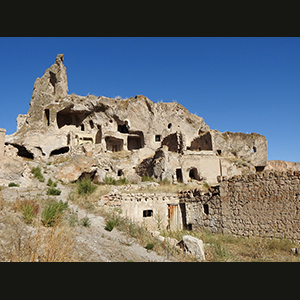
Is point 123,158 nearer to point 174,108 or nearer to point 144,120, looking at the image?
point 144,120

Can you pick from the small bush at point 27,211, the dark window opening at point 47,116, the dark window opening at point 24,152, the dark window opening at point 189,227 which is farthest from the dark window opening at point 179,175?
the dark window opening at point 47,116

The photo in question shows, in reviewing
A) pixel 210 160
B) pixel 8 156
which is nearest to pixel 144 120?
pixel 210 160

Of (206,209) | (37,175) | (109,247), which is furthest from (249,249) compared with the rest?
(37,175)

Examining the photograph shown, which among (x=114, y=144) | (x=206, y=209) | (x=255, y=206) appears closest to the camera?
(x=255, y=206)

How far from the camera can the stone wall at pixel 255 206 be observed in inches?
367

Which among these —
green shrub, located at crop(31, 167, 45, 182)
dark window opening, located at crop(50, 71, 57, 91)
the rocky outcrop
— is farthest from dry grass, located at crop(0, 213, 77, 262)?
the rocky outcrop

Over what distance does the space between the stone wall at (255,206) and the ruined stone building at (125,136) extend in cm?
1070

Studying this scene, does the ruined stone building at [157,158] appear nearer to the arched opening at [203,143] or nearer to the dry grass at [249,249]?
the arched opening at [203,143]

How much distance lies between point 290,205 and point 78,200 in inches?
360

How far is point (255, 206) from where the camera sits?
33.1ft

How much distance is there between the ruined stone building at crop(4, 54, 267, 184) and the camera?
2341cm

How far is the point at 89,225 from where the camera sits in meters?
8.67

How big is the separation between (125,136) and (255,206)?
24672 millimetres

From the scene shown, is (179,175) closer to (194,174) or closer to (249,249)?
(194,174)
